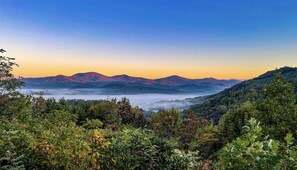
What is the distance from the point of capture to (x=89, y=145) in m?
3.75

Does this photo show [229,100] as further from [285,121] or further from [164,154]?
[164,154]

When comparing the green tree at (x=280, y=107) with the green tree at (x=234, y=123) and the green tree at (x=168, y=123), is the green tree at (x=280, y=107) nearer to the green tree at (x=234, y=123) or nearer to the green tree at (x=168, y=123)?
the green tree at (x=234, y=123)

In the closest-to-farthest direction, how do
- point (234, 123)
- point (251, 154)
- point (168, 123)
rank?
point (251, 154) < point (234, 123) < point (168, 123)

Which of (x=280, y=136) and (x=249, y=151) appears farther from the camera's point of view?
(x=280, y=136)

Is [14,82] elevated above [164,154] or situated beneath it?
elevated above

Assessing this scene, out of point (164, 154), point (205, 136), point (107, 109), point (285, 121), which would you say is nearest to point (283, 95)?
point (285, 121)

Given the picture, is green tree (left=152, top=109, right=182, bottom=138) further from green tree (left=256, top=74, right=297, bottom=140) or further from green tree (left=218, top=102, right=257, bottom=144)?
green tree (left=256, top=74, right=297, bottom=140)

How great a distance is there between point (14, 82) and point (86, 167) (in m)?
8.35

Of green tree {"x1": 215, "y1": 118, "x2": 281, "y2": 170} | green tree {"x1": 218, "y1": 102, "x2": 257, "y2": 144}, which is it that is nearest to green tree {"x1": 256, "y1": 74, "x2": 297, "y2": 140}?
green tree {"x1": 218, "y1": 102, "x2": 257, "y2": 144}

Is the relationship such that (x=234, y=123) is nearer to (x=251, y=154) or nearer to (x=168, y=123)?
(x=168, y=123)

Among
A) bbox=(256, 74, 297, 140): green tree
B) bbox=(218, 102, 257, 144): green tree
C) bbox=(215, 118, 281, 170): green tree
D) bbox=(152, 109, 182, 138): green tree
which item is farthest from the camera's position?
bbox=(152, 109, 182, 138): green tree

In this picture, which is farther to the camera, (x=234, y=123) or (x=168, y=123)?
(x=168, y=123)

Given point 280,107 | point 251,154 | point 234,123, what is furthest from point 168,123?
point 251,154

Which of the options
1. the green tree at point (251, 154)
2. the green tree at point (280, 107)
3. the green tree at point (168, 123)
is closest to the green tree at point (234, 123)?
the green tree at point (168, 123)
